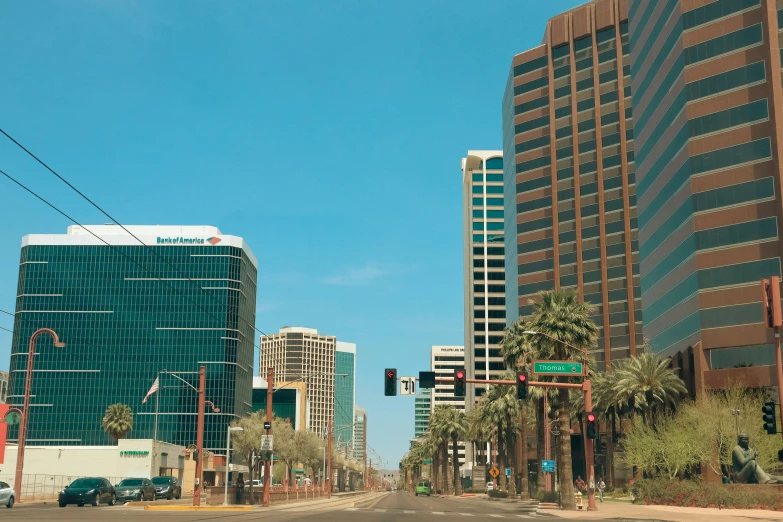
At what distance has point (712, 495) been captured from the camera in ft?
156

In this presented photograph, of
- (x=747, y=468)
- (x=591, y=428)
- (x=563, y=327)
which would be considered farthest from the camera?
(x=563, y=327)

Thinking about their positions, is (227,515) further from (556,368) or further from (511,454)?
(511,454)

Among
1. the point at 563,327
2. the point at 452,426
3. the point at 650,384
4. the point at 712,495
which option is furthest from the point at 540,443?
the point at 452,426

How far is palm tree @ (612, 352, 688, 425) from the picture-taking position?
76500 millimetres

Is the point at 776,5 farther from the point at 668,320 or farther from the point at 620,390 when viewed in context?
the point at 620,390

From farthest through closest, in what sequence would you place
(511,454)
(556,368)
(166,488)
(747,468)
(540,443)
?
(511,454)
(540,443)
(166,488)
(747,468)
(556,368)

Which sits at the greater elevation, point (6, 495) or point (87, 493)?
point (6, 495)

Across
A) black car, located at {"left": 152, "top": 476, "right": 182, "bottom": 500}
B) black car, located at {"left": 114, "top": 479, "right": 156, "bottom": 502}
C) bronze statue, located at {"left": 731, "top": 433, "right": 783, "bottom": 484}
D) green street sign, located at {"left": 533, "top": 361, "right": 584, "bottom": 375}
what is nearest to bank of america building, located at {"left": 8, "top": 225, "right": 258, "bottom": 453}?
black car, located at {"left": 152, "top": 476, "right": 182, "bottom": 500}

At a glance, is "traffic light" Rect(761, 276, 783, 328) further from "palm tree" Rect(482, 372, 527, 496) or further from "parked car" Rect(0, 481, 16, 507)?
"palm tree" Rect(482, 372, 527, 496)

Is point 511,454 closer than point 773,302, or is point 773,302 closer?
point 773,302

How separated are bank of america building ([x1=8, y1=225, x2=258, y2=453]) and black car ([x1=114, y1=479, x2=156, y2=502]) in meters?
121

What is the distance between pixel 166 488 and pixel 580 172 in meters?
95.0

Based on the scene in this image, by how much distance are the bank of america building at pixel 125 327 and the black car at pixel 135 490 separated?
396ft

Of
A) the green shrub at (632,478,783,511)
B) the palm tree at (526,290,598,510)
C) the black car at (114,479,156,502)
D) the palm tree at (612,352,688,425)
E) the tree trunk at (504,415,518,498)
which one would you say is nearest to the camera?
the green shrub at (632,478,783,511)
